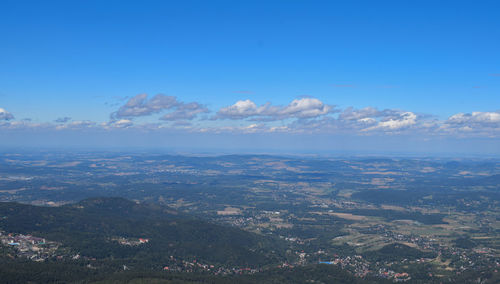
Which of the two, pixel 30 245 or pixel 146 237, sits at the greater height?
pixel 30 245

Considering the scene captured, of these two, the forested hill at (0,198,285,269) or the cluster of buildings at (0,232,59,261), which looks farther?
the forested hill at (0,198,285,269)

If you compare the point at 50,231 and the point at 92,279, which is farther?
the point at 50,231

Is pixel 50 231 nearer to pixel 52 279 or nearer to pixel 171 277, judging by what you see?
pixel 52 279

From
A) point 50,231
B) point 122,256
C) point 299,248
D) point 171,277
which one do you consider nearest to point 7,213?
point 50,231

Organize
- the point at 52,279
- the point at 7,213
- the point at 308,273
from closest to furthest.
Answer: the point at 52,279 → the point at 308,273 → the point at 7,213

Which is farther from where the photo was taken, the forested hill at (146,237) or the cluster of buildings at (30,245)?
the forested hill at (146,237)

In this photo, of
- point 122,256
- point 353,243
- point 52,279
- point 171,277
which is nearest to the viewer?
point 52,279

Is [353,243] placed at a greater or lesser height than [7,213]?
lesser

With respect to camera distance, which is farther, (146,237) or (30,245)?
(146,237)
